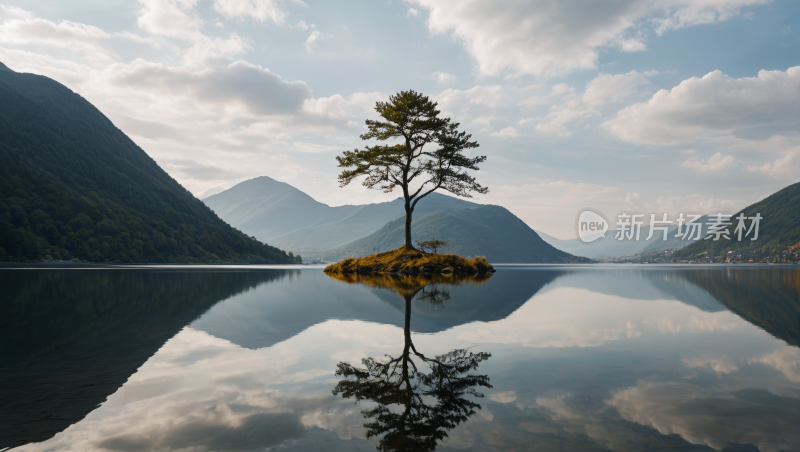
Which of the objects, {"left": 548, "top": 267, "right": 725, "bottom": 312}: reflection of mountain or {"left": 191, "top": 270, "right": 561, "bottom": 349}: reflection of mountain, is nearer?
{"left": 191, "top": 270, "right": 561, "bottom": 349}: reflection of mountain

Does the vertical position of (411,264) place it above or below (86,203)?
below

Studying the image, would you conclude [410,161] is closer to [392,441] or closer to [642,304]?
[642,304]

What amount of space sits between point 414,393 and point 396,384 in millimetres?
461

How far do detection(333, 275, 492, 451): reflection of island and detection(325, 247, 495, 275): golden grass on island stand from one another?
3154 cm

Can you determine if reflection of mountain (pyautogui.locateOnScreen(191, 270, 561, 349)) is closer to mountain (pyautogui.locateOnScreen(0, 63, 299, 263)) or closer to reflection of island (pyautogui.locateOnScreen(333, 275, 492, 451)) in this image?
reflection of island (pyautogui.locateOnScreen(333, 275, 492, 451))

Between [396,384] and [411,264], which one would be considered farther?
[411,264]

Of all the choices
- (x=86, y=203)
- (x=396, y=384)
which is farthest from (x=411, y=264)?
(x=86, y=203)

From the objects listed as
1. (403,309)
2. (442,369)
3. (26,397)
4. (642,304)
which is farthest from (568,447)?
(642,304)

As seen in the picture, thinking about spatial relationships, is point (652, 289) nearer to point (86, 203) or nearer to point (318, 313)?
point (318, 313)

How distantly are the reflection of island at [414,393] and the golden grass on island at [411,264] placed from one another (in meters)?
31.5

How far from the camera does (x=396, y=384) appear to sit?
5750 millimetres

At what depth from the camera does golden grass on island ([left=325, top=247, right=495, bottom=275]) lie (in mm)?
39406

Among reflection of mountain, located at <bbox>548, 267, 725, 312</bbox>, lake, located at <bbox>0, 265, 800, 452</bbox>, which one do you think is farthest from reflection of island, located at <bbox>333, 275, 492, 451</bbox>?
reflection of mountain, located at <bbox>548, 267, 725, 312</bbox>

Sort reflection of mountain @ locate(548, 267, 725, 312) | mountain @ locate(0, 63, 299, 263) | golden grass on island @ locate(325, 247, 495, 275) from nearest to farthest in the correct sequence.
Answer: reflection of mountain @ locate(548, 267, 725, 312), golden grass on island @ locate(325, 247, 495, 275), mountain @ locate(0, 63, 299, 263)
